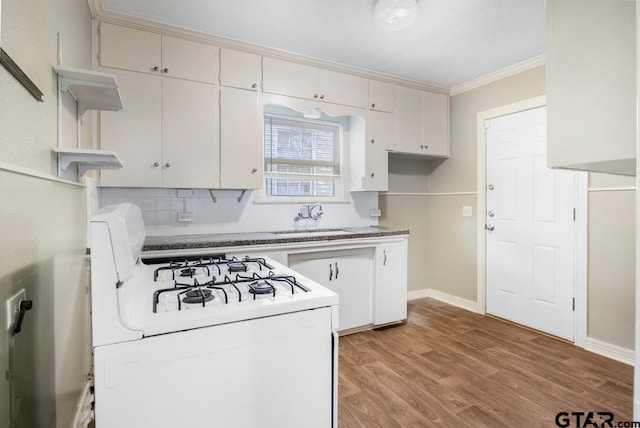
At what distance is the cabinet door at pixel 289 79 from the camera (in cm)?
279

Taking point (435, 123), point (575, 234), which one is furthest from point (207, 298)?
point (435, 123)

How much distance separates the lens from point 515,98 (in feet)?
10.3

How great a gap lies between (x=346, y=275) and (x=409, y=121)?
1.79 m

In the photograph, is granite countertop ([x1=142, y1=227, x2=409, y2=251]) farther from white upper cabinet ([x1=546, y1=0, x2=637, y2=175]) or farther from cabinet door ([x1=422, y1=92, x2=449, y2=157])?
white upper cabinet ([x1=546, y1=0, x2=637, y2=175])

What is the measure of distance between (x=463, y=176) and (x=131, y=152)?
321 cm

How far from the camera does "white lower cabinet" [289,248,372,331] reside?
2.74 meters

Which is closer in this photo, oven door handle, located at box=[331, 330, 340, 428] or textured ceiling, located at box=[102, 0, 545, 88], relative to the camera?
oven door handle, located at box=[331, 330, 340, 428]

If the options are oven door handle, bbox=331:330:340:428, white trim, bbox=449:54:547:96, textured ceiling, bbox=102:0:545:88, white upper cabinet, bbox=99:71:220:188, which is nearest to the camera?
oven door handle, bbox=331:330:340:428

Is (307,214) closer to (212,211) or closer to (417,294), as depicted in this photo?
(212,211)

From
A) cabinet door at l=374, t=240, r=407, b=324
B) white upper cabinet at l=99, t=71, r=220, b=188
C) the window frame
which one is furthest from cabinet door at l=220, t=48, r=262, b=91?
cabinet door at l=374, t=240, r=407, b=324

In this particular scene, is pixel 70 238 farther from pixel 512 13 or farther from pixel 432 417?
pixel 512 13

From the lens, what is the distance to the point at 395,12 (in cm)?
203

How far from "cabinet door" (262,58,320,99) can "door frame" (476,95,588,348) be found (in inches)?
71.1

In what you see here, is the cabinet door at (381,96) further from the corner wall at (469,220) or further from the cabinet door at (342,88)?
the corner wall at (469,220)
